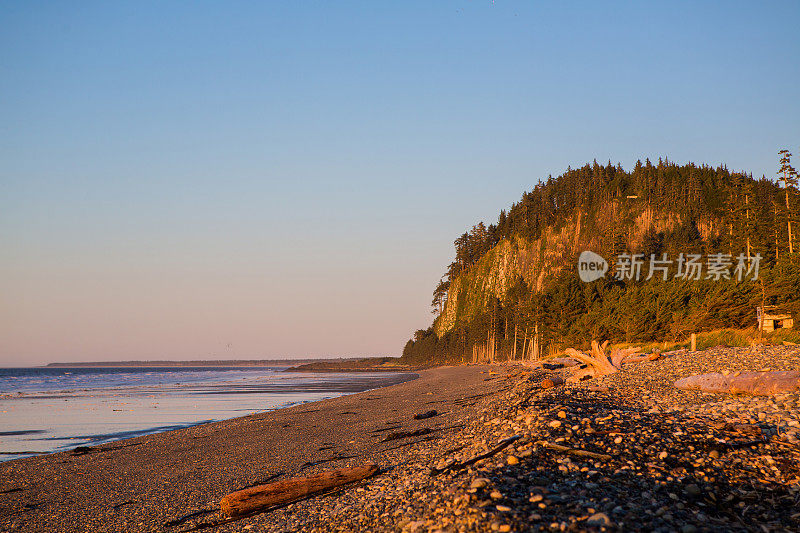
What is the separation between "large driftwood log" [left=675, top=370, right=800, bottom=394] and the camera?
1558cm

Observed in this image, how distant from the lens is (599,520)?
239 inches

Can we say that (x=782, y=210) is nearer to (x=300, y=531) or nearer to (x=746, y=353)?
(x=746, y=353)

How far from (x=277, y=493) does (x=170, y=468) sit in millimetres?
7092

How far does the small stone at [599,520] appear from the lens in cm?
602

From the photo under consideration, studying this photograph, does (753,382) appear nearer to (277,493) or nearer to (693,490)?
(693,490)

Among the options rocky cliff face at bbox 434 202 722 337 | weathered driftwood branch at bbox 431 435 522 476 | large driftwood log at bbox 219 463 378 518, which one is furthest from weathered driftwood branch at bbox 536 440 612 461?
rocky cliff face at bbox 434 202 722 337

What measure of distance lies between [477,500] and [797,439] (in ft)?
24.4

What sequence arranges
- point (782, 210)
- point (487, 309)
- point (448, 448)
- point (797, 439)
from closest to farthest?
1. point (797, 439)
2. point (448, 448)
3. point (782, 210)
4. point (487, 309)

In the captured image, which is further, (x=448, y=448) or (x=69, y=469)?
(x=69, y=469)

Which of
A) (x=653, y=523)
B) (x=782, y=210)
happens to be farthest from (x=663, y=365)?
(x=782, y=210)

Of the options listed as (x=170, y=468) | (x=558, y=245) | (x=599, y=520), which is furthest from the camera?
(x=558, y=245)

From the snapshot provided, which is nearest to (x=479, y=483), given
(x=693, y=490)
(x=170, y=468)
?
(x=693, y=490)

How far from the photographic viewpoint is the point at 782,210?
2758 inches

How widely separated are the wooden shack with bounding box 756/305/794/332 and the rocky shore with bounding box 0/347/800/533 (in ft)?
93.5
